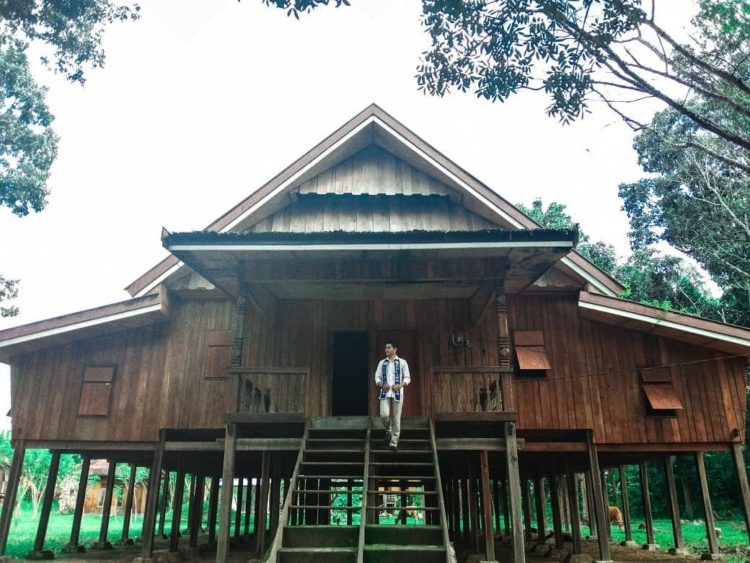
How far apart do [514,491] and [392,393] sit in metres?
2.49

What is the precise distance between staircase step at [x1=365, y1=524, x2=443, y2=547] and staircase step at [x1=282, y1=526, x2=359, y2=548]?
0.21 m

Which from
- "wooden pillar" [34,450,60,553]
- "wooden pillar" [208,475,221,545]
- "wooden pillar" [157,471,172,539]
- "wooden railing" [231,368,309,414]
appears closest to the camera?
"wooden railing" [231,368,309,414]

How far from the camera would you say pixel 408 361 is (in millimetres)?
13312

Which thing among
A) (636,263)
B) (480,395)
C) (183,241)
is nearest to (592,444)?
(480,395)

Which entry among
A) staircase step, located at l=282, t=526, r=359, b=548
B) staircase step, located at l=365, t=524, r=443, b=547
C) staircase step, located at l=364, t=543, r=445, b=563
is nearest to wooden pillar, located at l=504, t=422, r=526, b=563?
staircase step, located at l=365, t=524, r=443, b=547

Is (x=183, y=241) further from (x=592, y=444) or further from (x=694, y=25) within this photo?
(x=694, y=25)

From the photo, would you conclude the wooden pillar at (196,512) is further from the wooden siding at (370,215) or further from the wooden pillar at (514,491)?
the wooden pillar at (514,491)

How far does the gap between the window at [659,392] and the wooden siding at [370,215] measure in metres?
4.76

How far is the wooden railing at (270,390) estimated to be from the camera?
1034 centimetres

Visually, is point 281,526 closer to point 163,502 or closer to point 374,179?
point 374,179

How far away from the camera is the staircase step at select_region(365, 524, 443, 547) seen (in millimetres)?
7770

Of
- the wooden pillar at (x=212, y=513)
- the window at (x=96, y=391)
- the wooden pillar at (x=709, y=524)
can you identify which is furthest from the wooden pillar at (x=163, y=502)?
the wooden pillar at (x=709, y=524)

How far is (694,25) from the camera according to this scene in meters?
15.1

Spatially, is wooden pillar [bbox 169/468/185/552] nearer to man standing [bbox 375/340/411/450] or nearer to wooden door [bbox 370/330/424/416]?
wooden door [bbox 370/330/424/416]
